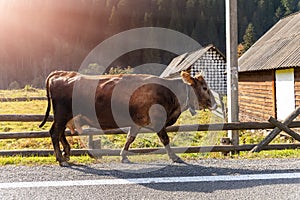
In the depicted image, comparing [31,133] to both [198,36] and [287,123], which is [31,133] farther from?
[198,36]

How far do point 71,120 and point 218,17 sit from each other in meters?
96.2

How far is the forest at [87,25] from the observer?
308ft

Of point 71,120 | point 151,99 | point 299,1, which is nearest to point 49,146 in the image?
point 71,120

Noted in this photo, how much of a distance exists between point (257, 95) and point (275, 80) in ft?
9.03

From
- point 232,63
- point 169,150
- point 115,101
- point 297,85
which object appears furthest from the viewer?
point 297,85

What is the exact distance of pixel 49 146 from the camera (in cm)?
1091

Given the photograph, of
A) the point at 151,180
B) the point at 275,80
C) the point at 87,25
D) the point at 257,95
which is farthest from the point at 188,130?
the point at 87,25

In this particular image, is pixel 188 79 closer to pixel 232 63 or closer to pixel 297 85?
pixel 232 63

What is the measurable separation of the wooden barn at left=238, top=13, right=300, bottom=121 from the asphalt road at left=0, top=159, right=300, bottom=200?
8.42 m

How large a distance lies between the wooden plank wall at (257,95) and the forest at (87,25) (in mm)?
57332

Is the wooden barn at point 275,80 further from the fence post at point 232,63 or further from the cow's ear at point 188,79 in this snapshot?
the cow's ear at point 188,79

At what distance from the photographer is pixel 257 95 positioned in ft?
60.3

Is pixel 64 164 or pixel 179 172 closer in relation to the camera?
pixel 179 172

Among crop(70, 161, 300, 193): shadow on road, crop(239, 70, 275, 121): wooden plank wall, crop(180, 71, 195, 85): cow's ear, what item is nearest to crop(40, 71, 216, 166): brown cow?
crop(180, 71, 195, 85): cow's ear
